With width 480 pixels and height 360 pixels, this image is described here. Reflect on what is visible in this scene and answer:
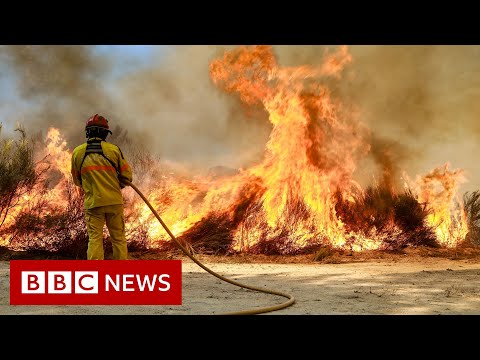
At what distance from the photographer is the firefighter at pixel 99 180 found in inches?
248

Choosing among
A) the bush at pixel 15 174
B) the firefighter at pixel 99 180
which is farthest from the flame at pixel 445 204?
the bush at pixel 15 174

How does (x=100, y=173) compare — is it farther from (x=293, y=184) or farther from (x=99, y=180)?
(x=293, y=184)

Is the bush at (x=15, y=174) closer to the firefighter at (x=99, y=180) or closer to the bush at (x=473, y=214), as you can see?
the firefighter at (x=99, y=180)

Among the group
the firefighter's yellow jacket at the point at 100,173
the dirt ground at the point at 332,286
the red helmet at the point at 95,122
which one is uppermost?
the red helmet at the point at 95,122

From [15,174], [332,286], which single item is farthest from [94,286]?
[15,174]

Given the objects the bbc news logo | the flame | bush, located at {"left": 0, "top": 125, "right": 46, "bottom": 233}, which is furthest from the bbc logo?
the flame

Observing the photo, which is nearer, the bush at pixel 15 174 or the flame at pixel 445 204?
the bush at pixel 15 174

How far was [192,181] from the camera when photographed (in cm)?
1120

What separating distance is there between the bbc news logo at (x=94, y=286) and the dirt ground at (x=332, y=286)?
166 millimetres

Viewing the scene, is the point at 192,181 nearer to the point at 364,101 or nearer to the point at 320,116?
the point at 320,116

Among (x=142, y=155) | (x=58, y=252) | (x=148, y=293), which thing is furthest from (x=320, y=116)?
(x=148, y=293)

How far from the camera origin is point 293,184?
34.9 ft

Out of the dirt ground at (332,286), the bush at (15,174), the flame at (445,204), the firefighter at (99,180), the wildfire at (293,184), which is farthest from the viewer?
the flame at (445,204)

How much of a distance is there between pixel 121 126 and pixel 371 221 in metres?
6.18
